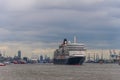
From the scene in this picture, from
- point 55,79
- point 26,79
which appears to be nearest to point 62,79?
point 55,79

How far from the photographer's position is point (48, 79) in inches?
4006

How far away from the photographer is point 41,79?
102125 millimetres

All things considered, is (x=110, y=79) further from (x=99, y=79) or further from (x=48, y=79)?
(x=48, y=79)

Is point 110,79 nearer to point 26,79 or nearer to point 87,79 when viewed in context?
point 87,79

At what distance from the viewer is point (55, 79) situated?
102m

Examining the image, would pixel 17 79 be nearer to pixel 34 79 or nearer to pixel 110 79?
pixel 34 79

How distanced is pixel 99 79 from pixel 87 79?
2.86 metres

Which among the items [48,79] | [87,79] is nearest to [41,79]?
[48,79]

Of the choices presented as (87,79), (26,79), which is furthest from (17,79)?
(87,79)

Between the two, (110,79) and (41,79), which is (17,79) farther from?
(110,79)

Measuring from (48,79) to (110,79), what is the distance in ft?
48.8

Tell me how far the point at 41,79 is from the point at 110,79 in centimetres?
1649

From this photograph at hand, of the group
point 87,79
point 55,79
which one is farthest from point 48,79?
point 87,79

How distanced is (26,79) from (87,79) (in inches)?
571
